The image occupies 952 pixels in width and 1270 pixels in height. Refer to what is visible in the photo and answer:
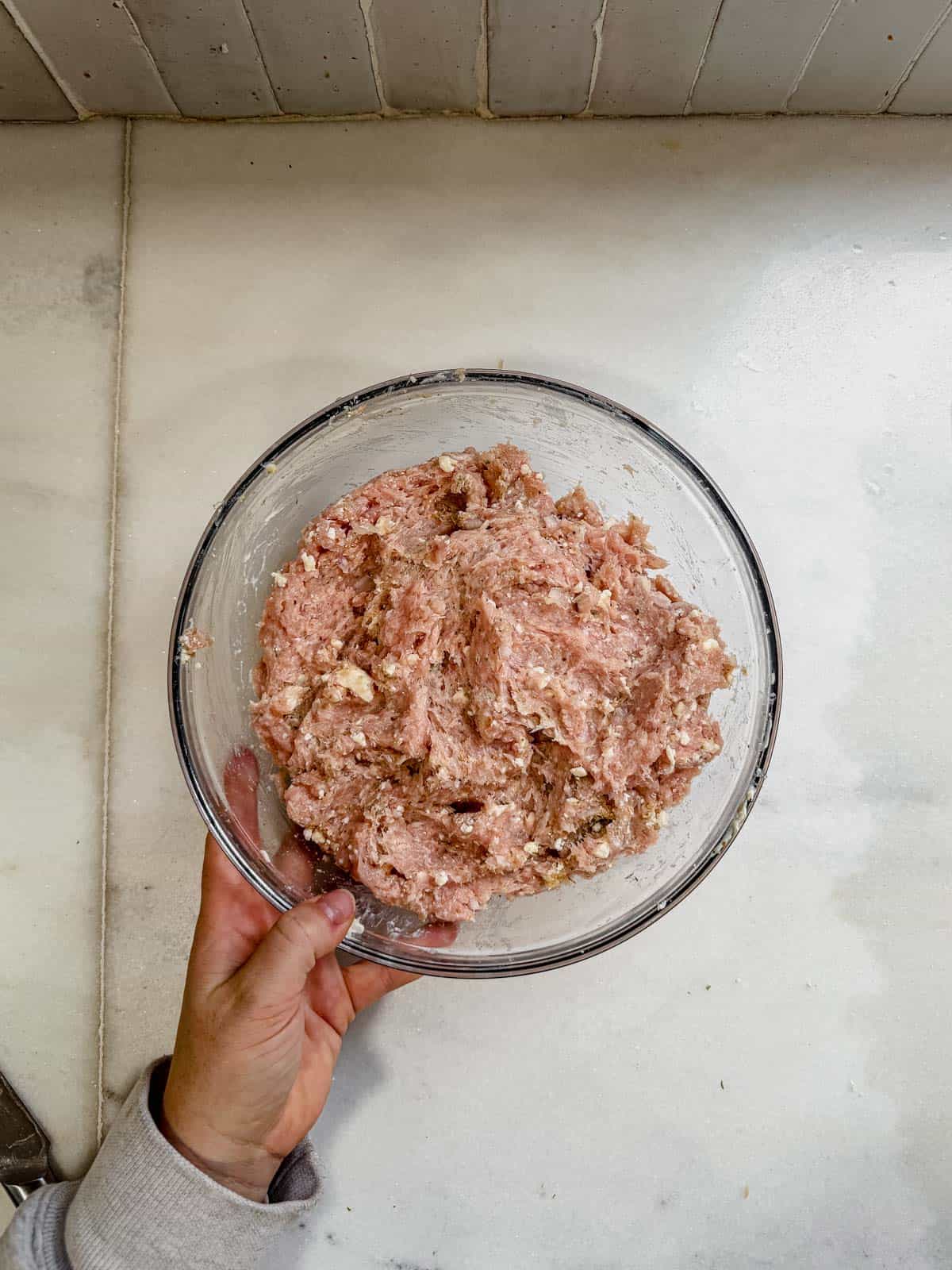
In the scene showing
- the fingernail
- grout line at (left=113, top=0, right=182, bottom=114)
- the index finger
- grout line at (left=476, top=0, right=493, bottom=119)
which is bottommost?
the index finger

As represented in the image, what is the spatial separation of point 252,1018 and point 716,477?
3.37 feet

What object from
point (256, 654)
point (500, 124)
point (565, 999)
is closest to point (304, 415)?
point (256, 654)

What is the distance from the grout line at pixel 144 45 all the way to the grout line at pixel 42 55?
14cm

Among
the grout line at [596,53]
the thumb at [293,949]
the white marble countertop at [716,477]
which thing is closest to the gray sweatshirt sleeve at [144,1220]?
the white marble countertop at [716,477]

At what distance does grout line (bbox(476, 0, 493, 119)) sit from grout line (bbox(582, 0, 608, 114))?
0.15 meters

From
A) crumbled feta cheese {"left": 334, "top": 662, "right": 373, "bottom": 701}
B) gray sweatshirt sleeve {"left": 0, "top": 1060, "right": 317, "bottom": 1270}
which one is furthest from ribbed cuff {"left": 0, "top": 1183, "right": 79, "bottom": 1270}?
crumbled feta cheese {"left": 334, "top": 662, "right": 373, "bottom": 701}

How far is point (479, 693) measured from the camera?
113 centimetres

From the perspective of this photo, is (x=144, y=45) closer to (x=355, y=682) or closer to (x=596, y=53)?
(x=596, y=53)

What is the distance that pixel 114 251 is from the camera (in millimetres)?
1517

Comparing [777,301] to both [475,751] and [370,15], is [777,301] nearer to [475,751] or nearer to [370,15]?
[370,15]

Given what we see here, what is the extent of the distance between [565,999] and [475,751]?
56cm

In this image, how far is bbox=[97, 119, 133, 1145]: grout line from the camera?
148cm

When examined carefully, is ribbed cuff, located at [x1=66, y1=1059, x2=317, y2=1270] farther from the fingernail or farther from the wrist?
the fingernail

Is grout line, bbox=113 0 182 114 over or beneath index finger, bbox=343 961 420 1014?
over
